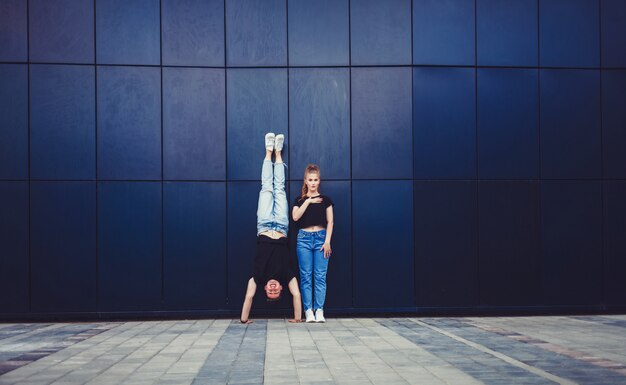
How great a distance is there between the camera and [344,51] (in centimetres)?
1002

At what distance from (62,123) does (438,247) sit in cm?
590

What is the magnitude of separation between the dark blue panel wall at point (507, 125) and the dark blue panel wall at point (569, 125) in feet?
0.58

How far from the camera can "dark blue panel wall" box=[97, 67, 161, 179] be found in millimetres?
9789

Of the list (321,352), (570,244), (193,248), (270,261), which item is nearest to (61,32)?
(193,248)

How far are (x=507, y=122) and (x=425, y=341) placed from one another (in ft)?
13.8

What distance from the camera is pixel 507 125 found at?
33.2 ft

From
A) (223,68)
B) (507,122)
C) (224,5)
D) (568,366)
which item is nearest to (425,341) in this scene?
(568,366)

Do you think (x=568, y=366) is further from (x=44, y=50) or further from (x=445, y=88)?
(x=44, y=50)

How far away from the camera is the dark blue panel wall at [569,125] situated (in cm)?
1015

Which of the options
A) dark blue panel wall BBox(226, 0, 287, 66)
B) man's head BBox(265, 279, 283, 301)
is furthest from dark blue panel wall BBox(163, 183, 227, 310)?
dark blue panel wall BBox(226, 0, 287, 66)

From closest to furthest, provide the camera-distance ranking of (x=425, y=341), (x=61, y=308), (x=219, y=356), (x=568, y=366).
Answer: (x=568, y=366) → (x=219, y=356) → (x=425, y=341) → (x=61, y=308)

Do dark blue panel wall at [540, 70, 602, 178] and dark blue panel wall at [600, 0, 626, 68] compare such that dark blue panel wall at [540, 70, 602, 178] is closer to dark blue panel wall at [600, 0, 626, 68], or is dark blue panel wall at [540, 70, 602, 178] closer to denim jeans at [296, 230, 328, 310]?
dark blue panel wall at [600, 0, 626, 68]

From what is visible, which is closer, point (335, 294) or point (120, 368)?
point (120, 368)

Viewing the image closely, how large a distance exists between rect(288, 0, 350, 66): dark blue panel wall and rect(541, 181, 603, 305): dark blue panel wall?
385cm
